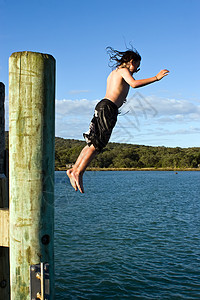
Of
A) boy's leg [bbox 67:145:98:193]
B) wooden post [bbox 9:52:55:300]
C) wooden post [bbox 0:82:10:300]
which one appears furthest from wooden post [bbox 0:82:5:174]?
wooden post [bbox 9:52:55:300]

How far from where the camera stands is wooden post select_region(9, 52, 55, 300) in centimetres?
257

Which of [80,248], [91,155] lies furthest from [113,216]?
[91,155]

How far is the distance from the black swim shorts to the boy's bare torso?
88mm

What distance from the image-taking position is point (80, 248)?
17.6m

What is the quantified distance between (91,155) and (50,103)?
23.1 inches

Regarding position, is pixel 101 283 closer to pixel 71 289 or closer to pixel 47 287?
Answer: pixel 71 289

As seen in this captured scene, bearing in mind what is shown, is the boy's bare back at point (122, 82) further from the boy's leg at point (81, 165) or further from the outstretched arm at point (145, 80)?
the boy's leg at point (81, 165)

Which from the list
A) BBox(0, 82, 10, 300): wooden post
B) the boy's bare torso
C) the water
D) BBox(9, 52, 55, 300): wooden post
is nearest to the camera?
BBox(9, 52, 55, 300): wooden post

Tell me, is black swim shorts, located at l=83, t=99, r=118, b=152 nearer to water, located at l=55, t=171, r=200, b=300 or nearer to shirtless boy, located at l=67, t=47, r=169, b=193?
shirtless boy, located at l=67, t=47, r=169, b=193

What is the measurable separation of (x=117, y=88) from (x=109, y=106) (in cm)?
18

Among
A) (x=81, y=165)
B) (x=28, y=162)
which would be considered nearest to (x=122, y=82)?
(x=81, y=165)

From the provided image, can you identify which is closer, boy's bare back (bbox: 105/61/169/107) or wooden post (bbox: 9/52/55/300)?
wooden post (bbox: 9/52/55/300)

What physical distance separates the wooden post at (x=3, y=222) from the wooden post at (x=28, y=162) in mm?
219

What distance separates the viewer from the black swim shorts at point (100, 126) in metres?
2.85
